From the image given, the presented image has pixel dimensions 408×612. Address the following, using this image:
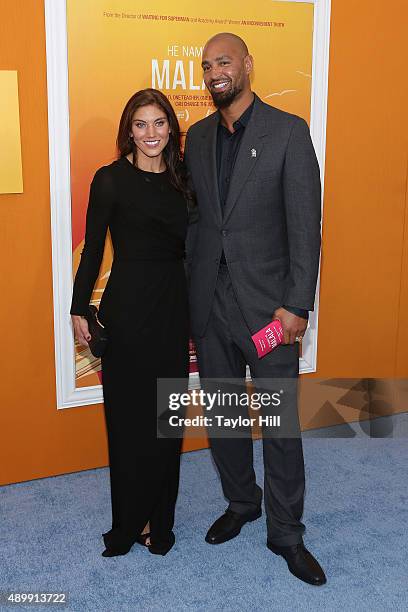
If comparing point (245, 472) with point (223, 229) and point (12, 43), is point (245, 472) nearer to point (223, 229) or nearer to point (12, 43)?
point (223, 229)

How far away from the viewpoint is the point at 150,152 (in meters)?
2.53

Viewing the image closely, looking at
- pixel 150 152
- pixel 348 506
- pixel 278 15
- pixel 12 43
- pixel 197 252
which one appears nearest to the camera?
pixel 150 152

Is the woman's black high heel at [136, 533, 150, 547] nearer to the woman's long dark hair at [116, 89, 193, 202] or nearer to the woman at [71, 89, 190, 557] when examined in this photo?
the woman at [71, 89, 190, 557]

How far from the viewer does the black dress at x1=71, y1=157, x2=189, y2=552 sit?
2.53 metres

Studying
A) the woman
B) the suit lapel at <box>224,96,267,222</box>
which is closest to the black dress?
the woman

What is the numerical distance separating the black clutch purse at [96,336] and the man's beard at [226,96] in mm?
848

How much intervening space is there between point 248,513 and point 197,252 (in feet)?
3.44

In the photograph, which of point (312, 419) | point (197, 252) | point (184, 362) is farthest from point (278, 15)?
point (312, 419)

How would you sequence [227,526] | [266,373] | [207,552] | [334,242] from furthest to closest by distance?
[334,242], [227,526], [207,552], [266,373]

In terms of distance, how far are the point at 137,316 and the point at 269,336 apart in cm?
45

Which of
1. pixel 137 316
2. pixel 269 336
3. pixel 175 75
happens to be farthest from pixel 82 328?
pixel 175 75

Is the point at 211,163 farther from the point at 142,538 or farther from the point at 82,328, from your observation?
the point at 142,538

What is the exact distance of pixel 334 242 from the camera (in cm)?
382

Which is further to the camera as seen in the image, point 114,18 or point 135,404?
point 114,18
